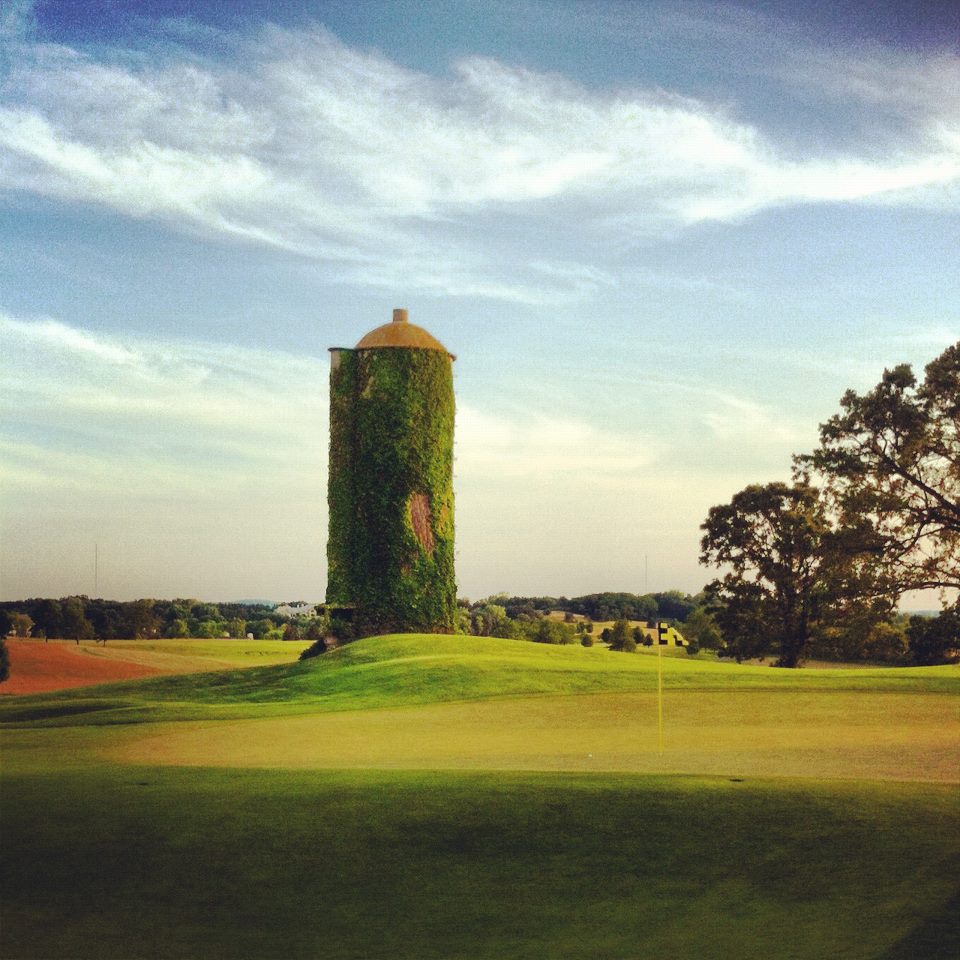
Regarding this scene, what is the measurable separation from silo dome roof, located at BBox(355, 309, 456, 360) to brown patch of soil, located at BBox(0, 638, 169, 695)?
14.4 meters

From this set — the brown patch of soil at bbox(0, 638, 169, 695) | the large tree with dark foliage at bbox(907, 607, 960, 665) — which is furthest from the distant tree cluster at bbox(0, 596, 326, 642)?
the large tree with dark foliage at bbox(907, 607, 960, 665)

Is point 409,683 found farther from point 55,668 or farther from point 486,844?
point 55,668

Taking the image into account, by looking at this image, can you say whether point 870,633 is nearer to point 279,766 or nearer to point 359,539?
point 359,539

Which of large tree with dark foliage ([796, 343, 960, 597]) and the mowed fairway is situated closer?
the mowed fairway

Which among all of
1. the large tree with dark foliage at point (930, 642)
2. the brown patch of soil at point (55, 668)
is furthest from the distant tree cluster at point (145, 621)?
the large tree with dark foliage at point (930, 642)

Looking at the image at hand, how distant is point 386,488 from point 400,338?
18.5ft

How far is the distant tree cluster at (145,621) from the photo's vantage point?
4641 centimetres

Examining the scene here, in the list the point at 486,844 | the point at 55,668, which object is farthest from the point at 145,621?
the point at 486,844

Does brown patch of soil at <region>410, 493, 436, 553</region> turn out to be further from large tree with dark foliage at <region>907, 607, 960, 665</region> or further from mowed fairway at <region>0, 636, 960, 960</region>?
mowed fairway at <region>0, 636, 960, 960</region>

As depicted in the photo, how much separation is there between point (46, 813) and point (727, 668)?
21.1 m

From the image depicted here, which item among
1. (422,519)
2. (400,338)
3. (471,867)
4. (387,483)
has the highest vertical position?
(400,338)

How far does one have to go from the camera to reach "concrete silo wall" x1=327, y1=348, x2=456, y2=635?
4053 centimetres

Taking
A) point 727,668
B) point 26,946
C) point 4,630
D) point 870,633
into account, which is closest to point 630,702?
point 727,668

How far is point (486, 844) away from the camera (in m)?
9.48
